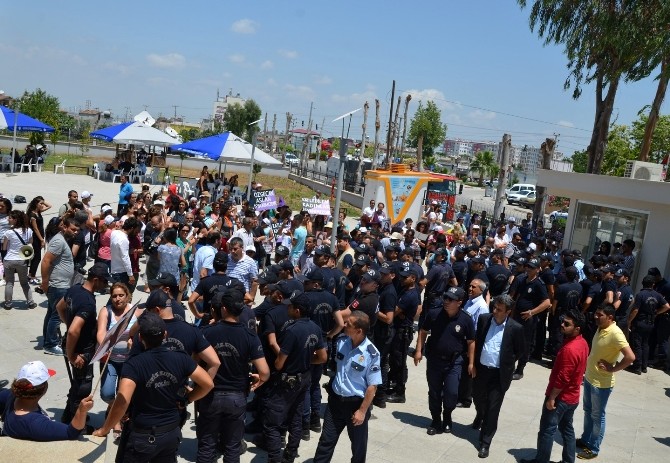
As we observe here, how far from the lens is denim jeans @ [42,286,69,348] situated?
26.2ft

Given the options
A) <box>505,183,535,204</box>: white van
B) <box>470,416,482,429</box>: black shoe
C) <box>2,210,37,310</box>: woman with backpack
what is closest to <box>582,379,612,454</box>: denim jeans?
<box>470,416,482,429</box>: black shoe

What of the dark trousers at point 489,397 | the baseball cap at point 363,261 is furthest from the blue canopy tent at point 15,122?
the dark trousers at point 489,397

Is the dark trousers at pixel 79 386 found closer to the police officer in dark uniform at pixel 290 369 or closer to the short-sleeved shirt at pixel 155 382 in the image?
the police officer in dark uniform at pixel 290 369

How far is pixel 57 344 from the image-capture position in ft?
27.0

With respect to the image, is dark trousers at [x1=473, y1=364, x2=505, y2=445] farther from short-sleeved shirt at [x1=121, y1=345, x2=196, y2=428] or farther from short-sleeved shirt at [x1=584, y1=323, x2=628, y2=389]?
short-sleeved shirt at [x1=121, y1=345, x2=196, y2=428]

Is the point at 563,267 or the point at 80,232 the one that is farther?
the point at 563,267

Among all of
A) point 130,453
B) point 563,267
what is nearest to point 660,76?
point 563,267

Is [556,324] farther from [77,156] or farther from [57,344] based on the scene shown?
[77,156]

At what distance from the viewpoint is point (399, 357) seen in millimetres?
8078

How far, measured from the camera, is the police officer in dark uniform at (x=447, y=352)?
7.01m

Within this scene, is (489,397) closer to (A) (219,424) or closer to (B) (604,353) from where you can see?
(B) (604,353)

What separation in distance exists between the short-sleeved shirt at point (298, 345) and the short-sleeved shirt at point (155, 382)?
4.94 ft

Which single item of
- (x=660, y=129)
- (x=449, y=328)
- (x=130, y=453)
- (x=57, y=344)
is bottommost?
A: (x=57, y=344)

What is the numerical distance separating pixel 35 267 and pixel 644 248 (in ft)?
39.5
